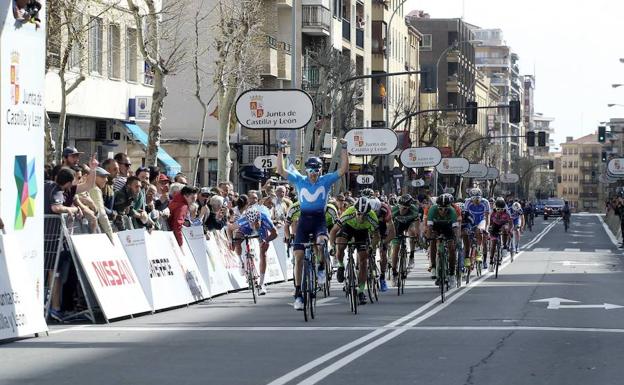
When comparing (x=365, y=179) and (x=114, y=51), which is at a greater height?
(x=114, y=51)

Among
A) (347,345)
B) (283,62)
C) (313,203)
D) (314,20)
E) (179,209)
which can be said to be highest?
(314,20)

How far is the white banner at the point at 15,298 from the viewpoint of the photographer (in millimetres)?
14734

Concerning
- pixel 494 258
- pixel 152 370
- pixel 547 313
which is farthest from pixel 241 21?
pixel 152 370

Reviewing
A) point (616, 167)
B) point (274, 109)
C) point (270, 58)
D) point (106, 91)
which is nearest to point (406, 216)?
point (274, 109)

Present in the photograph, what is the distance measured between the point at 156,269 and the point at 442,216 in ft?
18.8

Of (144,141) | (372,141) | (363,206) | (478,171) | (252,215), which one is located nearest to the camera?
(363,206)

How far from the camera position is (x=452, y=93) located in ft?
445

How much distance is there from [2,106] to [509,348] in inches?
221

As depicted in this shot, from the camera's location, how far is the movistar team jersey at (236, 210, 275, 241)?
2262 cm

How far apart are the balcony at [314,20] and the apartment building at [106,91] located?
78.9ft

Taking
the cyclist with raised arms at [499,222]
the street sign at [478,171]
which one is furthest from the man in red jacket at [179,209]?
the street sign at [478,171]

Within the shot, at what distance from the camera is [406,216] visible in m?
24.8

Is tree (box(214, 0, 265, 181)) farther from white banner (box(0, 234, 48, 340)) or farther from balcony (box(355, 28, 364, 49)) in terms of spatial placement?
balcony (box(355, 28, 364, 49))

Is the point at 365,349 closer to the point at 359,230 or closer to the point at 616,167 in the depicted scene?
the point at 359,230
